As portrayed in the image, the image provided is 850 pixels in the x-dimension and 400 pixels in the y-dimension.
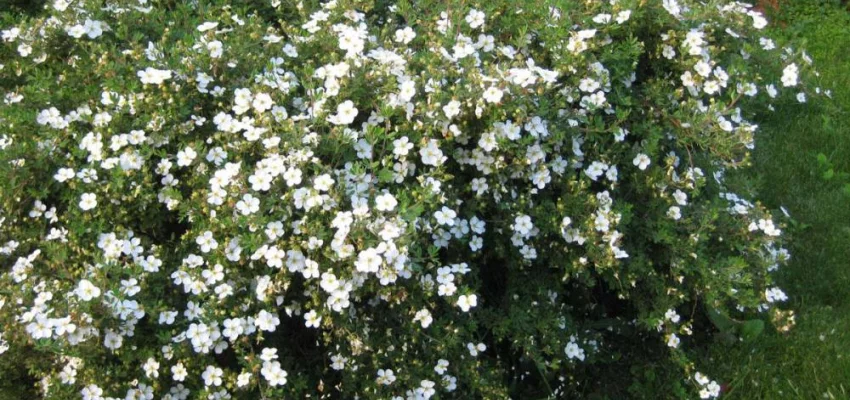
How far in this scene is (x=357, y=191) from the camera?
2551 millimetres

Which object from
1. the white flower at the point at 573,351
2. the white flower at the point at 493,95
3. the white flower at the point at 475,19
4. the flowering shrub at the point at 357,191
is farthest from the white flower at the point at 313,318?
the white flower at the point at 475,19

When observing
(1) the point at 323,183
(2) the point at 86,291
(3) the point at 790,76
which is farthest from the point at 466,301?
(3) the point at 790,76

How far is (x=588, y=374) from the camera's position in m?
3.57

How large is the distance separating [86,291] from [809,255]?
3322 millimetres

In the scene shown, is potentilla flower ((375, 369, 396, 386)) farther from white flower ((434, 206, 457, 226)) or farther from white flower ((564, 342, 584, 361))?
white flower ((564, 342, 584, 361))

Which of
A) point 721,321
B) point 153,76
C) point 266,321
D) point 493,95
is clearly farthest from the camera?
point 721,321

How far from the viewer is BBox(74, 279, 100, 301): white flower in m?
2.43

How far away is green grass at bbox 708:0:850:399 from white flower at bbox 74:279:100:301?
235 cm

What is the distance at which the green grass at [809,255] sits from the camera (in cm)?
349

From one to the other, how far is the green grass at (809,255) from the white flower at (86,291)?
2.35 m

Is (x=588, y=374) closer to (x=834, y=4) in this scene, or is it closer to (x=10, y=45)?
(x=10, y=45)

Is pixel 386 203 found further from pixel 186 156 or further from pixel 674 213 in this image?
pixel 674 213

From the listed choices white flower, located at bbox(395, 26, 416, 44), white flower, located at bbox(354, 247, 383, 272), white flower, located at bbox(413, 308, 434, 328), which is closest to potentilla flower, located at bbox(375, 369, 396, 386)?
white flower, located at bbox(413, 308, 434, 328)

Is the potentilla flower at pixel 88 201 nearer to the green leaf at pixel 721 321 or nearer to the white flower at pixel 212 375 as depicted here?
the white flower at pixel 212 375
